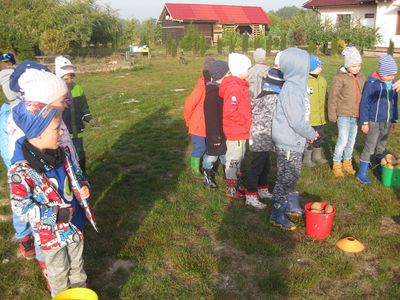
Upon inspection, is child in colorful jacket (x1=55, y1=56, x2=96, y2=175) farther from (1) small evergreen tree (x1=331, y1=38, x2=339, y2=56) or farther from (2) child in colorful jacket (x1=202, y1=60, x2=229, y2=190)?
(1) small evergreen tree (x1=331, y1=38, x2=339, y2=56)

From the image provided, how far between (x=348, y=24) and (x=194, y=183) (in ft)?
89.8

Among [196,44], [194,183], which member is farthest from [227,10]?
[194,183]

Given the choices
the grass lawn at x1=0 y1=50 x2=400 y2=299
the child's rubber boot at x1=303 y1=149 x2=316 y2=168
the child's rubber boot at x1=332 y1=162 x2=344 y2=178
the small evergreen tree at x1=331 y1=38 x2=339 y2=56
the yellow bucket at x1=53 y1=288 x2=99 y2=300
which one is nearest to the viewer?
the yellow bucket at x1=53 y1=288 x2=99 y2=300

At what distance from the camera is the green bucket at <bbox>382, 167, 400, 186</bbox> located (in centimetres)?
540

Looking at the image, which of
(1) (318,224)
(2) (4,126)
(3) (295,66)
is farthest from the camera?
(1) (318,224)

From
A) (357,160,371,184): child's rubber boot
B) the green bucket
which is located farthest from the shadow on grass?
the green bucket

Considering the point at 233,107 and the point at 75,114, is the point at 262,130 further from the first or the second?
the point at 75,114

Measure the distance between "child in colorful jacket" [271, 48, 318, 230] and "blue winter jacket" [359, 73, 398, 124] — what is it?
157 cm

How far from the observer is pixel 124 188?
5672mm

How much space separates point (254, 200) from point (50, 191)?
2.90m

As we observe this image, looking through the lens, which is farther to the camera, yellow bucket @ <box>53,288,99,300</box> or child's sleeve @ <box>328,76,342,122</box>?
child's sleeve @ <box>328,76,342,122</box>

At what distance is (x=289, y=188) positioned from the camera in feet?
14.5

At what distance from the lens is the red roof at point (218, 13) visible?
→ 148ft

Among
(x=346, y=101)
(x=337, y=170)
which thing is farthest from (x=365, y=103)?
(x=337, y=170)
